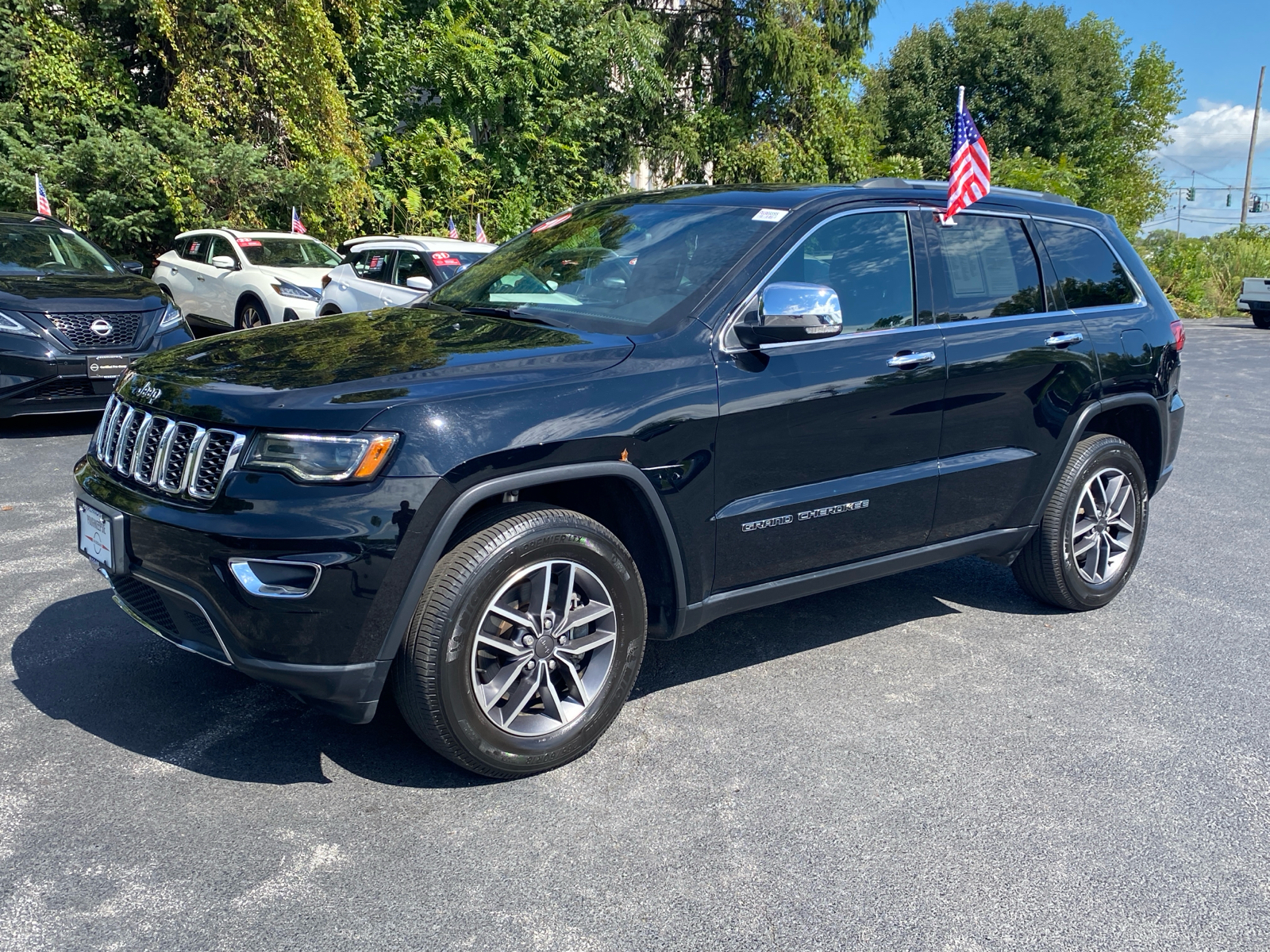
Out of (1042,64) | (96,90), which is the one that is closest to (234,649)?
(96,90)

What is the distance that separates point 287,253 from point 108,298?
626cm

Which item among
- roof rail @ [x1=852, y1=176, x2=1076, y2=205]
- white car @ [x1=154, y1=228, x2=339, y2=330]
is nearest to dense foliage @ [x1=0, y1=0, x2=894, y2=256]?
white car @ [x1=154, y1=228, x2=339, y2=330]

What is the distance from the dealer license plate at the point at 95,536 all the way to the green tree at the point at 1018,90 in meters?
33.3

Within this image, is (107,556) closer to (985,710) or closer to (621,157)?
(985,710)

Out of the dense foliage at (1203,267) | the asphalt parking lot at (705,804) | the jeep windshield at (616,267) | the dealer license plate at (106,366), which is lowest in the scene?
the asphalt parking lot at (705,804)

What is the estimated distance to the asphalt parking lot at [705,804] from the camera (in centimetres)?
276

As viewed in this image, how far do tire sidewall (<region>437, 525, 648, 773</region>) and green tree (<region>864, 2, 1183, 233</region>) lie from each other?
32986 mm

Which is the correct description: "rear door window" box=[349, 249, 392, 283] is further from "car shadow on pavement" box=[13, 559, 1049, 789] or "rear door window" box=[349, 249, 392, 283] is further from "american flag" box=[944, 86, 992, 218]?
"american flag" box=[944, 86, 992, 218]

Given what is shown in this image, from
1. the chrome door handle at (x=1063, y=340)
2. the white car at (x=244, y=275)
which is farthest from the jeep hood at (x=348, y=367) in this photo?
the white car at (x=244, y=275)

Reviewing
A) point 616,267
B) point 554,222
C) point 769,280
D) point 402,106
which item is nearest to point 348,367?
point 616,267

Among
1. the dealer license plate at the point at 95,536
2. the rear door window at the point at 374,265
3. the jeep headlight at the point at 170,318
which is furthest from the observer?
the rear door window at the point at 374,265

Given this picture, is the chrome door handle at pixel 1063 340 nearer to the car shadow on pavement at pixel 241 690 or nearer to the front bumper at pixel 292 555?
the car shadow on pavement at pixel 241 690

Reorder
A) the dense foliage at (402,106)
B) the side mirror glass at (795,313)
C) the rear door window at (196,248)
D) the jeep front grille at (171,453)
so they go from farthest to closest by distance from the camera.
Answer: the dense foliage at (402,106), the rear door window at (196,248), the side mirror glass at (795,313), the jeep front grille at (171,453)

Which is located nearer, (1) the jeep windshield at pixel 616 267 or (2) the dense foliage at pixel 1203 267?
(1) the jeep windshield at pixel 616 267
